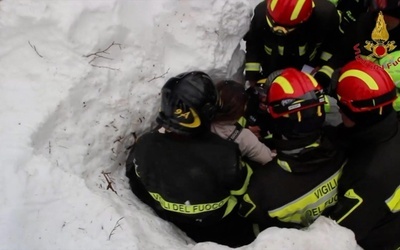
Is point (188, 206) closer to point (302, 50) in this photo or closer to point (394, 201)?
point (394, 201)

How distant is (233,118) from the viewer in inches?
135

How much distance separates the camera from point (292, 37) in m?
4.21

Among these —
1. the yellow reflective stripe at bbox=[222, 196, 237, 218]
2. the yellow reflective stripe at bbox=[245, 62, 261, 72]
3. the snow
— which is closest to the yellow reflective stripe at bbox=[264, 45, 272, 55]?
the yellow reflective stripe at bbox=[245, 62, 261, 72]

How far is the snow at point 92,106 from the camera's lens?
295 centimetres

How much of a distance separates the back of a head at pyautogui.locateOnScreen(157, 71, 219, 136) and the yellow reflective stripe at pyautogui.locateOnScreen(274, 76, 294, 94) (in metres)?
0.42

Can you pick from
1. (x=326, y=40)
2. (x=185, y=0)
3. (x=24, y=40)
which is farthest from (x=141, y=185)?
(x=326, y=40)

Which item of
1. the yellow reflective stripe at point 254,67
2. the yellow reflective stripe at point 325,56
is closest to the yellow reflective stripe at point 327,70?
the yellow reflective stripe at point 325,56

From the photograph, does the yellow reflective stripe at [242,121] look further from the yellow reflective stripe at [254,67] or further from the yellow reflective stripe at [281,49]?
the yellow reflective stripe at [281,49]

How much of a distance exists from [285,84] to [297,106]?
0.65 ft

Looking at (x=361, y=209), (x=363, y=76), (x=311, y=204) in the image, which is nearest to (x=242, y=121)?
(x=311, y=204)

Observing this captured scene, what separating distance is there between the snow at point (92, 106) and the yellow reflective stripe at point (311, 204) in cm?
12

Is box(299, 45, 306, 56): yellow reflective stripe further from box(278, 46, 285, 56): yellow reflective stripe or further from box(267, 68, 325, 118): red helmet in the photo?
box(267, 68, 325, 118): red helmet

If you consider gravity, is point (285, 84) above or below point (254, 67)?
above

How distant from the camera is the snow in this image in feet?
9.68
